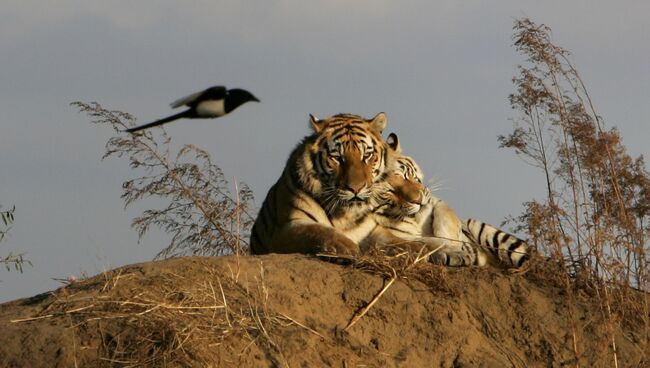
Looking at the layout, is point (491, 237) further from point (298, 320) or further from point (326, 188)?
point (298, 320)

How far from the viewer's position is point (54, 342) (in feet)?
17.2

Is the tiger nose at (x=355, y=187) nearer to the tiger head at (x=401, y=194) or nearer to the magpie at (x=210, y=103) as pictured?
the tiger head at (x=401, y=194)

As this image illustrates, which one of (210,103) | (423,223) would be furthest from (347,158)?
(210,103)

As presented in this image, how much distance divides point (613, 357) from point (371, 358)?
5.27 ft

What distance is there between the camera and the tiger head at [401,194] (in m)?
7.60

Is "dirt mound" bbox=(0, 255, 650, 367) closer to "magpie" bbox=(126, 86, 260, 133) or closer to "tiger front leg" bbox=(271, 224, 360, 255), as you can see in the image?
"tiger front leg" bbox=(271, 224, 360, 255)

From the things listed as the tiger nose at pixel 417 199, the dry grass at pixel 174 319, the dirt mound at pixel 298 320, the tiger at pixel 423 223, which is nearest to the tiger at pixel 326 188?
the tiger at pixel 423 223

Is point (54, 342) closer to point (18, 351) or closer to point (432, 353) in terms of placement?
point (18, 351)

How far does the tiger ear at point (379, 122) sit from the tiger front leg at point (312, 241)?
1208mm

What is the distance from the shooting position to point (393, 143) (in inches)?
323

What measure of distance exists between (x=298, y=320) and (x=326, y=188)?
2328mm

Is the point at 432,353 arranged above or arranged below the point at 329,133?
below

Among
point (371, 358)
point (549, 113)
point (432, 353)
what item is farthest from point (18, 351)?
point (549, 113)

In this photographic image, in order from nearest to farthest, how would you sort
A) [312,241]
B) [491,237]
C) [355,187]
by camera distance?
[312,241]
[355,187]
[491,237]
